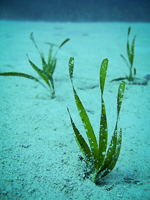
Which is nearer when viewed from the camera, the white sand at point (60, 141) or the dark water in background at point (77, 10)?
the white sand at point (60, 141)

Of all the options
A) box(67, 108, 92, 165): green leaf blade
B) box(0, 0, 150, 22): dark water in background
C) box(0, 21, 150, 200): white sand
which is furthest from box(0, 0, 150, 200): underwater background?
box(0, 0, 150, 22): dark water in background

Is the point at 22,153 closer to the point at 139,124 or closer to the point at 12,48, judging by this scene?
the point at 139,124

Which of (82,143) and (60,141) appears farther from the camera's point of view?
(60,141)

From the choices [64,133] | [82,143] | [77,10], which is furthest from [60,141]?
[77,10]

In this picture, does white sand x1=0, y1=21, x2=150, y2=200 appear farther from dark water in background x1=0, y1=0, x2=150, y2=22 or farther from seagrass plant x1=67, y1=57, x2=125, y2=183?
dark water in background x1=0, y1=0, x2=150, y2=22

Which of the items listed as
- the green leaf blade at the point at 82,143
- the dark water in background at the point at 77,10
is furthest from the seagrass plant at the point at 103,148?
the dark water in background at the point at 77,10

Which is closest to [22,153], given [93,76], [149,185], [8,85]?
[149,185]

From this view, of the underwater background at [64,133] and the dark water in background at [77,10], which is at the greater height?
the dark water in background at [77,10]

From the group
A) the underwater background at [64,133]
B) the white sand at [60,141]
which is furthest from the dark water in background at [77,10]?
the white sand at [60,141]

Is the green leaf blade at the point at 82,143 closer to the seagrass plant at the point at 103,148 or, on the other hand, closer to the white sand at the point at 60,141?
the seagrass plant at the point at 103,148

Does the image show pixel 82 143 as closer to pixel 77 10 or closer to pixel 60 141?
pixel 60 141
